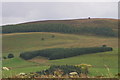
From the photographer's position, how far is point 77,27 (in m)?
81.0

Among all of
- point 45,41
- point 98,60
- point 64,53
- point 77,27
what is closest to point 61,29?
point 77,27

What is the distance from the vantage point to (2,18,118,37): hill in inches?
3027

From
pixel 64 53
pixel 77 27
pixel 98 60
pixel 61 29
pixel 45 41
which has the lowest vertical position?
pixel 98 60

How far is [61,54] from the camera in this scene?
171ft

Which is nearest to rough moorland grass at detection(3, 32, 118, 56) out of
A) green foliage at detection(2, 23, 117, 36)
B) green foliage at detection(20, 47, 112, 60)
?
green foliage at detection(2, 23, 117, 36)

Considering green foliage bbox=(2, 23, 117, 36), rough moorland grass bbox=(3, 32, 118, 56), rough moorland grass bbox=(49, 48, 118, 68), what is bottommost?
rough moorland grass bbox=(49, 48, 118, 68)

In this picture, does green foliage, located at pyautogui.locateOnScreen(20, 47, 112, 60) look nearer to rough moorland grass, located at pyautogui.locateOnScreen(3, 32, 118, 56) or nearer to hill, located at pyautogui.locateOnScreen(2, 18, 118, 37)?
rough moorland grass, located at pyautogui.locateOnScreen(3, 32, 118, 56)

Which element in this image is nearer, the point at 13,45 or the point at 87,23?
the point at 13,45

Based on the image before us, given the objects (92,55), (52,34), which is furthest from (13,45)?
(92,55)

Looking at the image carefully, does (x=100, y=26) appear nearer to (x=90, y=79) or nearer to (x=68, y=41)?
(x=68, y=41)

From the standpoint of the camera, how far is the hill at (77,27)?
3027 inches

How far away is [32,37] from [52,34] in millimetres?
5843

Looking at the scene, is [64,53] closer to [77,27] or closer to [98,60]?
[98,60]

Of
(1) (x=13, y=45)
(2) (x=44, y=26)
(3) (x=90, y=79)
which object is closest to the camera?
(3) (x=90, y=79)
